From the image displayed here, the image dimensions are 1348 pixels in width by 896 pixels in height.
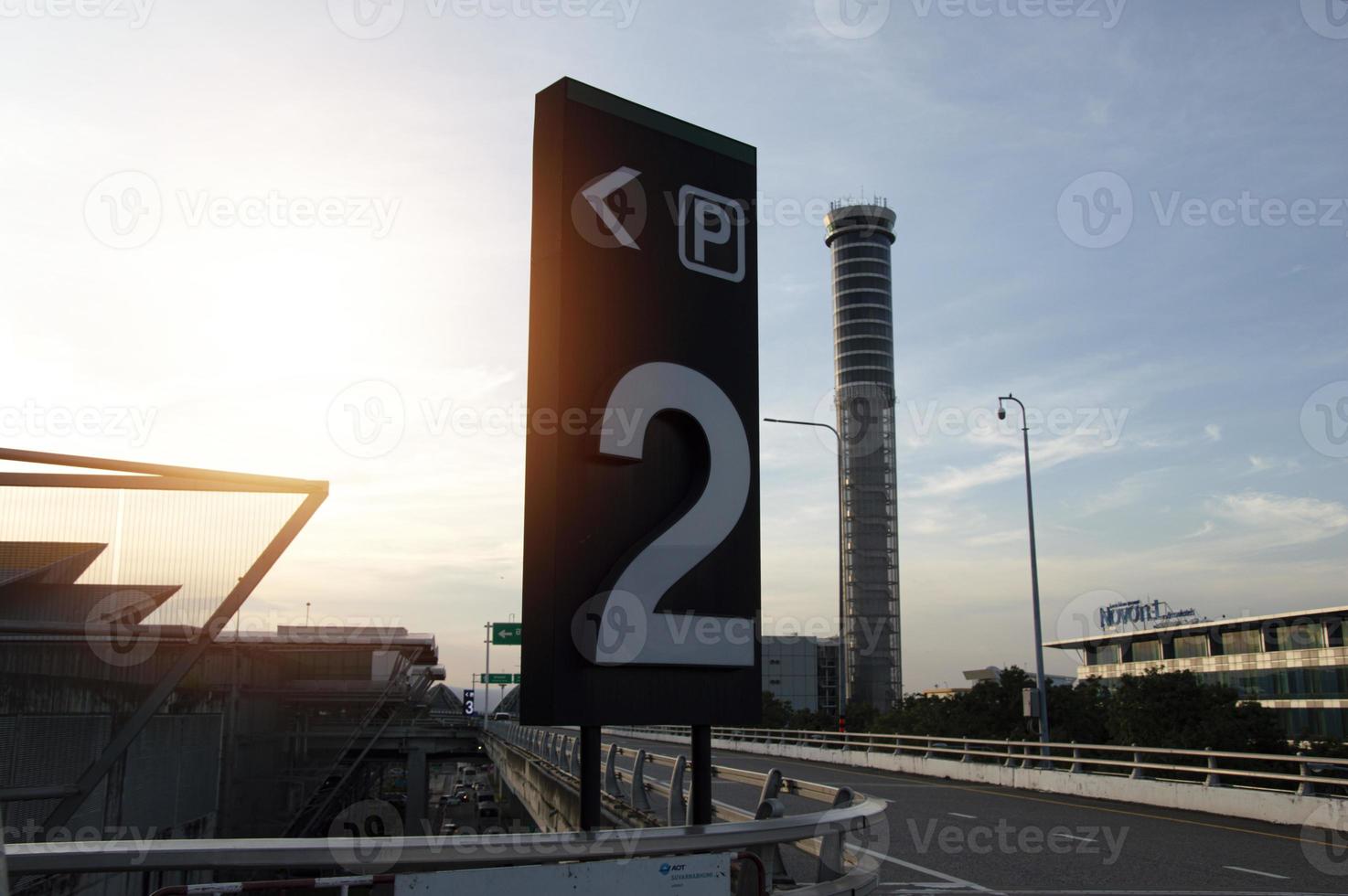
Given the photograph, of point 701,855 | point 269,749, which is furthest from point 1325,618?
point 701,855

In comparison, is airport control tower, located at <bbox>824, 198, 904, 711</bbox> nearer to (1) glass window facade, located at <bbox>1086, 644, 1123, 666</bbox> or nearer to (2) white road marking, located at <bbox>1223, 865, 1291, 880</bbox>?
(1) glass window facade, located at <bbox>1086, 644, 1123, 666</bbox>

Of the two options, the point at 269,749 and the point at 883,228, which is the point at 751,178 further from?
the point at 883,228

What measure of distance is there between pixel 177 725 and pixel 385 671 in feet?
209

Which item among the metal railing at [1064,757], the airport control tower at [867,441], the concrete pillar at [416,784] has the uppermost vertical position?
the airport control tower at [867,441]

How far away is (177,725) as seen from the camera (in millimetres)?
19188

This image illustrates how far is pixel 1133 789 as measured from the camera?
22578 millimetres

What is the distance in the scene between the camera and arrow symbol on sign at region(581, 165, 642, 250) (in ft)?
22.6

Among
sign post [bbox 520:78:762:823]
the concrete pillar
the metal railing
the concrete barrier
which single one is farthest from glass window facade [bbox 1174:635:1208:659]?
sign post [bbox 520:78:762:823]

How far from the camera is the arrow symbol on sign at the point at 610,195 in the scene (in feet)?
22.6

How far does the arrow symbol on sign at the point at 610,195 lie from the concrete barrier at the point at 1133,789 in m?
16.3

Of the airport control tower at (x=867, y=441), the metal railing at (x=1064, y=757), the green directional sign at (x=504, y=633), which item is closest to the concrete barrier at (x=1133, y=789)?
the metal railing at (x=1064, y=757)

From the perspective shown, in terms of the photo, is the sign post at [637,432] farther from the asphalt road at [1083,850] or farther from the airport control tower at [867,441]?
the airport control tower at [867,441]

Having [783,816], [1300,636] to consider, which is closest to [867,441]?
[1300,636]

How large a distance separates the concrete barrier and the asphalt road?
468mm
